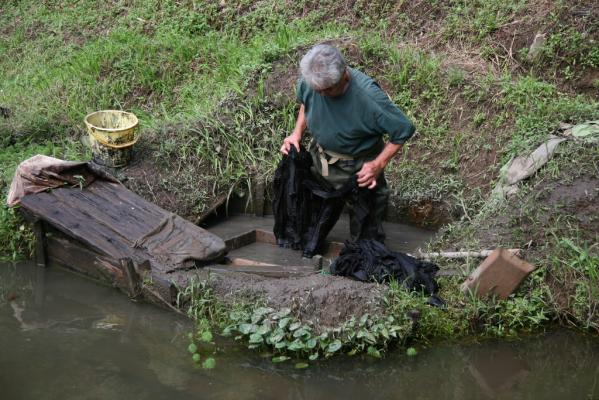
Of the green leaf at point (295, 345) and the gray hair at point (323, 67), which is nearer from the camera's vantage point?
the green leaf at point (295, 345)

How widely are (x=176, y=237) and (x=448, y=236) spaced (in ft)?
7.49

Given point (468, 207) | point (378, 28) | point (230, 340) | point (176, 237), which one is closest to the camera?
point (230, 340)

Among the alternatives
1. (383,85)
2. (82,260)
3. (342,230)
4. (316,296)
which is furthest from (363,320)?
(383,85)

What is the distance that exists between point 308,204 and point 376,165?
0.91 meters

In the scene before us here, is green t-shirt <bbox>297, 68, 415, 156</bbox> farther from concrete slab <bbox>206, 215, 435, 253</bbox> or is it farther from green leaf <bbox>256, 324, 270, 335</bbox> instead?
green leaf <bbox>256, 324, 270, 335</bbox>

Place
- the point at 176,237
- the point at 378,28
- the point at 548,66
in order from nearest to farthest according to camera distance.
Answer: the point at 176,237 < the point at 548,66 < the point at 378,28

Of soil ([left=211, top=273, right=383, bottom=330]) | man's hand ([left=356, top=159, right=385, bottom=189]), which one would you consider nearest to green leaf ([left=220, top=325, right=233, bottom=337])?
soil ([left=211, top=273, right=383, bottom=330])

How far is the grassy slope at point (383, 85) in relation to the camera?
23.7 feet

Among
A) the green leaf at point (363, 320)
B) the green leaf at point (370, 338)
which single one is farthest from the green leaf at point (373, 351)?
the green leaf at point (363, 320)

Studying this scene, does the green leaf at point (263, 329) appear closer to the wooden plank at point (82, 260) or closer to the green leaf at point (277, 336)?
the green leaf at point (277, 336)

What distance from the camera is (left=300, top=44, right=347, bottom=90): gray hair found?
5.71 m

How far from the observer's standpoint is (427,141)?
25.9ft

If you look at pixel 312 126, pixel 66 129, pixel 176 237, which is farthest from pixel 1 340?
pixel 66 129

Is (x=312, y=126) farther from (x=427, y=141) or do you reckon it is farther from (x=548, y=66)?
(x=548, y=66)
